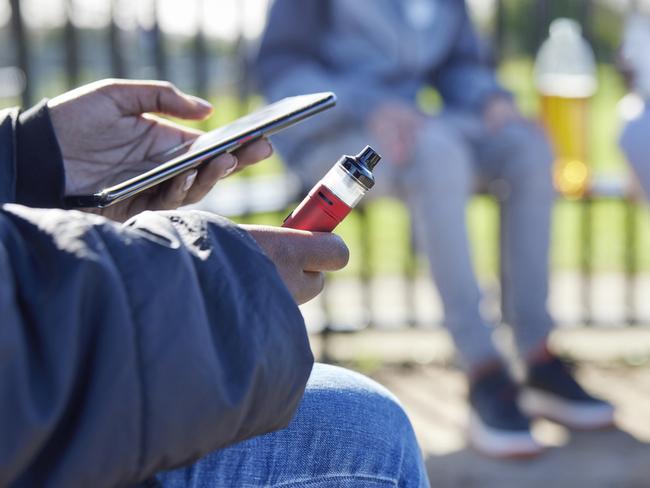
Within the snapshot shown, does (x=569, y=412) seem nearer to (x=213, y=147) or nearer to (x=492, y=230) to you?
(x=213, y=147)

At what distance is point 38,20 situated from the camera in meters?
4.33

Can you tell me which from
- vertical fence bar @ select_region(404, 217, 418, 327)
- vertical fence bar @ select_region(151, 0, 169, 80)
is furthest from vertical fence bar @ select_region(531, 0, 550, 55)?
vertical fence bar @ select_region(151, 0, 169, 80)

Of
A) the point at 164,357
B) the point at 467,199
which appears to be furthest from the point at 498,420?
the point at 164,357

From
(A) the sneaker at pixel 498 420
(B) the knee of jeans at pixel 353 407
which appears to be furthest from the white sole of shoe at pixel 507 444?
(B) the knee of jeans at pixel 353 407

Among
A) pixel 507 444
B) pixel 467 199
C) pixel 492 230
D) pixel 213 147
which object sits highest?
pixel 213 147

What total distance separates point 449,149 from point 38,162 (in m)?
1.61

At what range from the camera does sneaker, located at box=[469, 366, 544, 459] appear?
275cm

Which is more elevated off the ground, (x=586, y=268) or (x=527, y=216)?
(x=527, y=216)

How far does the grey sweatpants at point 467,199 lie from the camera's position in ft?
9.45

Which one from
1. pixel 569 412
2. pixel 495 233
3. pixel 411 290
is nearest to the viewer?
pixel 569 412

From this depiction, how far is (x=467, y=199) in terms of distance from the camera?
2.95 metres

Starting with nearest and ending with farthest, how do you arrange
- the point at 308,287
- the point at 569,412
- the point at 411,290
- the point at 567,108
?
the point at 308,287
the point at 569,412
the point at 567,108
the point at 411,290

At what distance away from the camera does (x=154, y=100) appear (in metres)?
1.74

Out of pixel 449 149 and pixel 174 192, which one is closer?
pixel 174 192
